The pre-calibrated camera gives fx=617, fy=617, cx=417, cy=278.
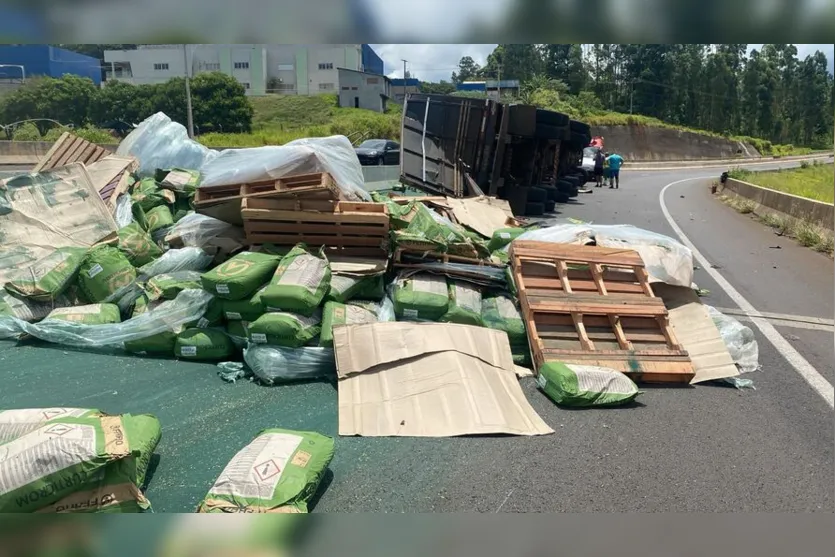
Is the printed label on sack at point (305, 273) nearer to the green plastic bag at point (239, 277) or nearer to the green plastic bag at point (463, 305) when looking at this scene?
the green plastic bag at point (239, 277)

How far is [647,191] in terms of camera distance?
23.0 meters

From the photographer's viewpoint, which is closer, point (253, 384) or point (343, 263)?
point (253, 384)

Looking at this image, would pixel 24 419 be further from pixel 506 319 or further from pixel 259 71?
pixel 259 71

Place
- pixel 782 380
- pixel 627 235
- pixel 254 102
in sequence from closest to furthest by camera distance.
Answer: pixel 782 380 → pixel 627 235 → pixel 254 102

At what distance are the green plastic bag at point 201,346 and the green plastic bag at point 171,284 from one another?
0.48 metres

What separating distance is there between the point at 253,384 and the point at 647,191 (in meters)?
21.4

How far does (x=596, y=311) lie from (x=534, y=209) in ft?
30.3

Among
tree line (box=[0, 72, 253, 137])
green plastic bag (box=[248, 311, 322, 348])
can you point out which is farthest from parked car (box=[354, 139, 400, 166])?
green plastic bag (box=[248, 311, 322, 348])

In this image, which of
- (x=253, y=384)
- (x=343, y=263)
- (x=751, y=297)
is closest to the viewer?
(x=253, y=384)

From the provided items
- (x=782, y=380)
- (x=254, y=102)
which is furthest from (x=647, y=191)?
(x=254, y=102)

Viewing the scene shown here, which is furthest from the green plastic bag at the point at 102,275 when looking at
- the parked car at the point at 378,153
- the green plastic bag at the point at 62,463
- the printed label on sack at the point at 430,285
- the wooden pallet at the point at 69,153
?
the parked car at the point at 378,153

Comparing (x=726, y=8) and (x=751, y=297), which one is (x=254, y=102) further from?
(x=726, y=8)

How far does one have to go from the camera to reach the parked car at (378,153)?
23578 millimetres

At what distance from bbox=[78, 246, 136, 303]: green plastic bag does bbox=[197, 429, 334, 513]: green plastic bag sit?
3.09m
